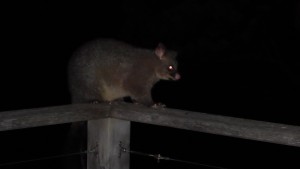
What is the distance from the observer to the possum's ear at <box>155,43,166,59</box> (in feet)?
15.1

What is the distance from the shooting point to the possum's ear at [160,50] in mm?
4602

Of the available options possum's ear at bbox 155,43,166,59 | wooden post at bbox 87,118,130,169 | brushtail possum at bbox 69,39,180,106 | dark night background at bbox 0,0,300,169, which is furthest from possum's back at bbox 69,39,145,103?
dark night background at bbox 0,0,300,169

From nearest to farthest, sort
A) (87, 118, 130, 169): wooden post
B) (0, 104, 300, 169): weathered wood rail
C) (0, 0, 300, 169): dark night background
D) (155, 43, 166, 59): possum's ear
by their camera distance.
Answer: (0, 104, 300, 169): weathered wood rail → (87, 118, 130, 169): wooden post → (155, 43, 166, 59): possum's ear → (0, 0, 300, 169): dark night background

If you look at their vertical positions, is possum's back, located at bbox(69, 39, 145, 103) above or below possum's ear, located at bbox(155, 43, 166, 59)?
below

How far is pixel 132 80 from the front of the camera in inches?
175

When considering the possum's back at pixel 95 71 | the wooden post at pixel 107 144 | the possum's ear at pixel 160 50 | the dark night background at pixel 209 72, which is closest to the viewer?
the wooden post at pixel 107 144

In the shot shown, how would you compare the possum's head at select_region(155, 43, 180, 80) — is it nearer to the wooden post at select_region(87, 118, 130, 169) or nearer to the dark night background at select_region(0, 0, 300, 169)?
the wooden post at select_region(87, 118, 130, 169)

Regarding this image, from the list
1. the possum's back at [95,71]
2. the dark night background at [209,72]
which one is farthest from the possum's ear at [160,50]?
Result: the dark night background at [209,72]

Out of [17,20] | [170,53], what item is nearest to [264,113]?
[170,53]

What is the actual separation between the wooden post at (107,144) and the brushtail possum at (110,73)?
1.20 metres

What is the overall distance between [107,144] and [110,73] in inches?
57.0

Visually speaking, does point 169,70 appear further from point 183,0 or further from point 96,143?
point 183,0

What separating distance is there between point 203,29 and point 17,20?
25.9 ft

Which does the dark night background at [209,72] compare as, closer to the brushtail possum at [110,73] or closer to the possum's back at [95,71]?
the brushtail possum at [110,73]
